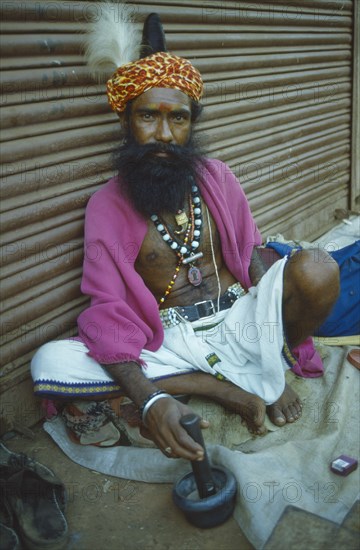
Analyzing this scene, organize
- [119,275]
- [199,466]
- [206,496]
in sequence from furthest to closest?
1. [119,275]
2. [206,496]
3. [199,466]

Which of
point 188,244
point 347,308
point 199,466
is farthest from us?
point 347,308

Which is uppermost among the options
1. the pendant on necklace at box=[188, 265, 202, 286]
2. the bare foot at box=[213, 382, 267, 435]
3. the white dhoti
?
the pendant on necklace at box=[188, 265, 202, 286]

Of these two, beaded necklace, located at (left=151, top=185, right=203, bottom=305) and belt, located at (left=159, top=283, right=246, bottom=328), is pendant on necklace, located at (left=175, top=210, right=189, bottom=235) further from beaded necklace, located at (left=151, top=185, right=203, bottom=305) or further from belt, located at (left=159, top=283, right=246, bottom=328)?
belt, located at (left=159, top=283, right=246, bottom=328)

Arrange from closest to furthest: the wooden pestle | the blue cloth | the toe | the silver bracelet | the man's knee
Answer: the wooden pestle < the silver bracelet < the man's knee < the toe < the blue cloth

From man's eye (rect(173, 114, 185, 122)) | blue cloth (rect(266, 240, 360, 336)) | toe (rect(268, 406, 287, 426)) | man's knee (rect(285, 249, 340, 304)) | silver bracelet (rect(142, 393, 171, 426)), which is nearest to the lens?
silver bracelet (rect(142, 393, 171, 426))

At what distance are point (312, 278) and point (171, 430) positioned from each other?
1.00m

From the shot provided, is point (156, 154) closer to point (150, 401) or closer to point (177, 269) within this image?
point (177, 269)

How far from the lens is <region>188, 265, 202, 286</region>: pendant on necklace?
3150mm

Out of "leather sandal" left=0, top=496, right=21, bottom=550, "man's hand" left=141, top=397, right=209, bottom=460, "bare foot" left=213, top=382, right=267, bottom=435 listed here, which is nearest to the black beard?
"bare foot" left=213, top=382, right=267, bottom=435

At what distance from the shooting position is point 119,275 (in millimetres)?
2928

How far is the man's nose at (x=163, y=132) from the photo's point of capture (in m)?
3.01

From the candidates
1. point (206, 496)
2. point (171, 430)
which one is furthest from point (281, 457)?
point (171, 430)

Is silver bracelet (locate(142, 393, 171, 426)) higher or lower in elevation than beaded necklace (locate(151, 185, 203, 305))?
lower

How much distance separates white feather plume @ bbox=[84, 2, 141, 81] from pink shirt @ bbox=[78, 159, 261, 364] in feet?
2.09
